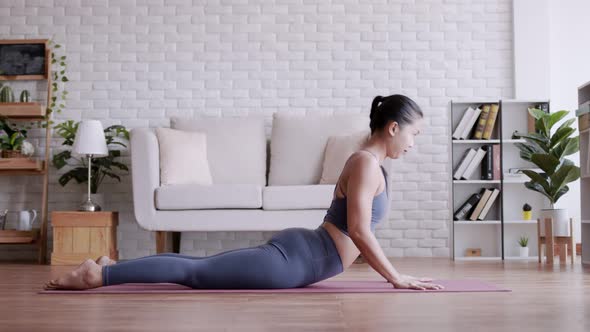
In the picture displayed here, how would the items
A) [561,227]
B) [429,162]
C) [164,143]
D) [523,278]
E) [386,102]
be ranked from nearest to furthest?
[386,102] < [523,278] < [561,227] < [164,143] < [429,162]

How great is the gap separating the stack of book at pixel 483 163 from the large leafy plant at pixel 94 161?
2447mm

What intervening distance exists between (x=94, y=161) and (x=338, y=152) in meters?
1.80

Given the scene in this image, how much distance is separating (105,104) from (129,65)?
354 millimetres

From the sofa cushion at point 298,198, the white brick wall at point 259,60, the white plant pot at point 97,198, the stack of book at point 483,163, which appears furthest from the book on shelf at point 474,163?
the white plant pot at point 97,198

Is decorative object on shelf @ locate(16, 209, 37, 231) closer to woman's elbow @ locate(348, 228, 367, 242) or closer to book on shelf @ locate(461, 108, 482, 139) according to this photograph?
book on shelf @ locate(461, 108, 482, 139)

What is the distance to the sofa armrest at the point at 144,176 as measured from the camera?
16.3 ft

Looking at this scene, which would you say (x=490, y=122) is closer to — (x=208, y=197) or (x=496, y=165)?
(x=496, y=165)

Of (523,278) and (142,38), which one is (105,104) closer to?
(142,38)

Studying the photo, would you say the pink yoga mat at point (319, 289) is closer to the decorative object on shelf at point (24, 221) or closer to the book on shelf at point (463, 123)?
the book on shelf at point (463, 123)

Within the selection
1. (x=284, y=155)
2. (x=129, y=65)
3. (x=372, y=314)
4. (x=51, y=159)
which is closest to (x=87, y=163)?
(x=51, y=159)

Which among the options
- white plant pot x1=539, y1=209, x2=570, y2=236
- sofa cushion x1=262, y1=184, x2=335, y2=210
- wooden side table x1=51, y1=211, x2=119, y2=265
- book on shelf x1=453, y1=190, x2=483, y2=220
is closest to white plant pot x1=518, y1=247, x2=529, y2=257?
book on shelf x1=453, y1=190, x2=483, y2=220

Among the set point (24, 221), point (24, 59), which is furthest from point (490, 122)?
point (24, 59)

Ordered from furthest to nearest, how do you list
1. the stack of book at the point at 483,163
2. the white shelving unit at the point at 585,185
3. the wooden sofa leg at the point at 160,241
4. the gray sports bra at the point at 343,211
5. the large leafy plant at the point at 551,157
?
the stack of book at the point at 483,163, the wooden sofa leg at the point at 160,241, the large leafy plant at the point at 551,157, the white shelving unit at the point at 585,185, the gray sports bra at the point at 343,211

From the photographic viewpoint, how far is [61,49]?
19.9ft
